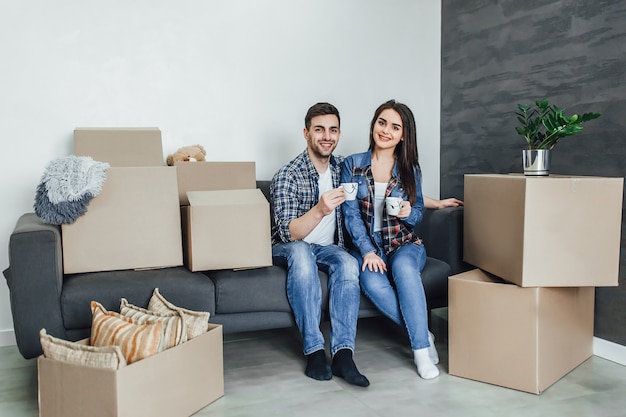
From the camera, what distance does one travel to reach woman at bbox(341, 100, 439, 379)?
241cm

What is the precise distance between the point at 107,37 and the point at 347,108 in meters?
1.33

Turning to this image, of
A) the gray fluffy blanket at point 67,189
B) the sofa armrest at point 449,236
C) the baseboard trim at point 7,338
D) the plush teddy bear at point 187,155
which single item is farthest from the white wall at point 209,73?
the sofa armrest at point 449,236

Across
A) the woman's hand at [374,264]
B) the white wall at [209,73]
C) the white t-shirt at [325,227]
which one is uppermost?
the white wall at [209,73]

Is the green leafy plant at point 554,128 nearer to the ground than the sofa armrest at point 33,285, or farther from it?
farther from it

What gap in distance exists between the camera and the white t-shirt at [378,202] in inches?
102

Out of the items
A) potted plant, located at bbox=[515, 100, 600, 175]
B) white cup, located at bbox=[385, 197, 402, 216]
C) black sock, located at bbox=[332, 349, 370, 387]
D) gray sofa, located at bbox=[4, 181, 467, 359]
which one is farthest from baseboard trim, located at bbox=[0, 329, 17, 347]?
potted plant, located at bbox=[515, 100, 600, 175]

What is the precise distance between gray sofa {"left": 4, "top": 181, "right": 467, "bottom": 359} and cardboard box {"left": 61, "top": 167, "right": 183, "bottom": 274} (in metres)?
0.04

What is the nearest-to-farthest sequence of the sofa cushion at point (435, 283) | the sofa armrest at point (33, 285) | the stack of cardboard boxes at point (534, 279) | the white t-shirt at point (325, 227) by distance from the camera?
the sofa armrest at point (33, 285) < the stack of cardboard boxes at point (534, 279) < the sofa cushion at point (435, 283) < the white t-shirt at point (325, 227)

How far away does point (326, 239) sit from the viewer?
105 inches

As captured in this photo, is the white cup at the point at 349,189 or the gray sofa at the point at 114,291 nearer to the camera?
the gray sofa at the point at 114,291

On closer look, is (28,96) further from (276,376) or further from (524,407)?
(524,407)

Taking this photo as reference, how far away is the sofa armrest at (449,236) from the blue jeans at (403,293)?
23cm

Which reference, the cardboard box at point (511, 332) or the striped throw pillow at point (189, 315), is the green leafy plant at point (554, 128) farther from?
the striped throw pillow at point (189, 315)

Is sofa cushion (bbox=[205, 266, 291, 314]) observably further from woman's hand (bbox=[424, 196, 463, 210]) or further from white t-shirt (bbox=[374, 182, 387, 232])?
woman's hand (bbox=[424, 196, 463, 210])
